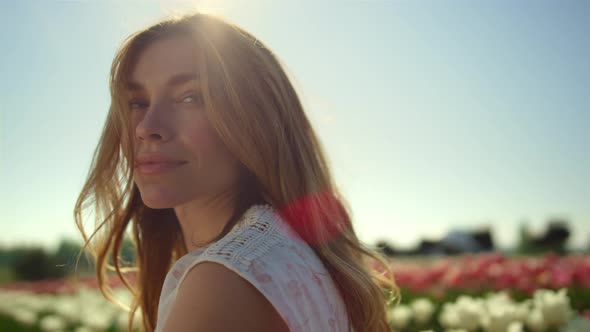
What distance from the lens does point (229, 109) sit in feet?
5.73

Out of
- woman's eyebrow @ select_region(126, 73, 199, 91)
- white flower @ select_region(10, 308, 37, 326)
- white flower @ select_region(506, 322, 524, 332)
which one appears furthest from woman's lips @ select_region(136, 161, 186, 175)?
white flower @ select_region(10, 308, 37, 326)

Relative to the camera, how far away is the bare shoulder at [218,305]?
46.4 inches

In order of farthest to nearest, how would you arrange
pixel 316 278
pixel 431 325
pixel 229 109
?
1. pixel 431 325
2. pixel 229 109
3. pixel 316 278

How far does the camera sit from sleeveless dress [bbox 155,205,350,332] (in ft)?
4.20

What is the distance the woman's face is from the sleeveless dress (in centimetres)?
21

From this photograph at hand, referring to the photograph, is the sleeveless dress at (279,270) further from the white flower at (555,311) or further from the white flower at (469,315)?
the white flower at (555,311)

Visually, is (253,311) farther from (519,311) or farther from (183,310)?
(519,311)

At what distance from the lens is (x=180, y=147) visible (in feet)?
5.73

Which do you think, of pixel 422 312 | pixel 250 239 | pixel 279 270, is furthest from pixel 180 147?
pixel 422 312

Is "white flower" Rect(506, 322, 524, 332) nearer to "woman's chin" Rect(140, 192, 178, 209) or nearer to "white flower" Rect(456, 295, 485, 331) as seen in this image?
"white flower" Rect(456, 295, 485, 331)

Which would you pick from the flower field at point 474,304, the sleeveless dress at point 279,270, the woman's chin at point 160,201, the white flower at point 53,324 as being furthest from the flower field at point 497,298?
the white flower at point 53,324

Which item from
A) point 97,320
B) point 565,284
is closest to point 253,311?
point 565,284

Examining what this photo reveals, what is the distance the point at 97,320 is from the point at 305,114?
336 cm

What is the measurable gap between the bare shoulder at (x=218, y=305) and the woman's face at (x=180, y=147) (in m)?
0.53
